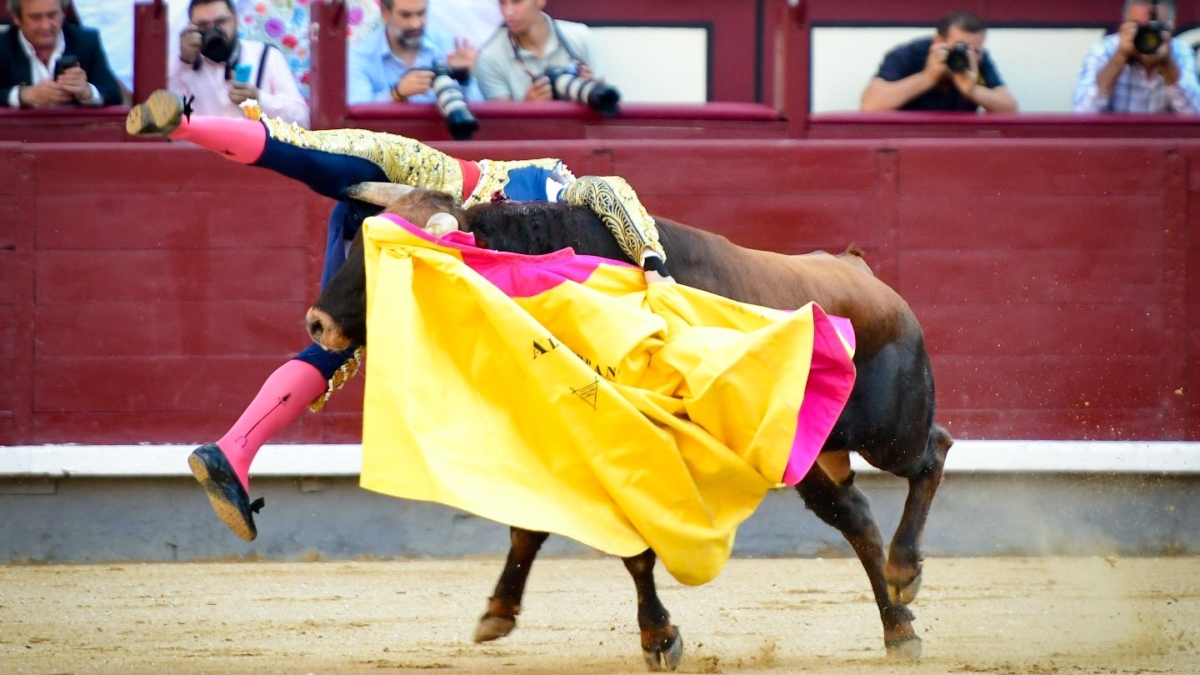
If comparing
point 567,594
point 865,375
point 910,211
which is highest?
point 910,211

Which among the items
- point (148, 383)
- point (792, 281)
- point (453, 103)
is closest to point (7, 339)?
point (148, 383)

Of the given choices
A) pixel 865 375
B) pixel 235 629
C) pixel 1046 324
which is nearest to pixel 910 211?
pixel 1046 324

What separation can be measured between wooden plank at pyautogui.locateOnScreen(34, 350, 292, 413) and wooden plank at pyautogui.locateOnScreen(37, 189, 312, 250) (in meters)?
0.42

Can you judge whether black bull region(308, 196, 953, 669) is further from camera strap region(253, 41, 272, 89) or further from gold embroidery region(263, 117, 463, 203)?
camera strap region(253, 41, 272, 89)

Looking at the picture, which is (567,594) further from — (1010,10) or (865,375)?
(1010,10)

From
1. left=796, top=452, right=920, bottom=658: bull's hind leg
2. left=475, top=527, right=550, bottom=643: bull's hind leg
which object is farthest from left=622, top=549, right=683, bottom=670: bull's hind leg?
left=796, top=452, right=920, bottom=658: bull's hind leg

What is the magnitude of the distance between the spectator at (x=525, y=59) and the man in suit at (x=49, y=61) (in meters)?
1.40

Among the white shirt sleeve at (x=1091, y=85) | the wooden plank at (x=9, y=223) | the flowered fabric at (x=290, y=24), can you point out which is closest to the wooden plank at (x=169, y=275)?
the wooden plank at (x=9, y=223)

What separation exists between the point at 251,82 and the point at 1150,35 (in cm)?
332

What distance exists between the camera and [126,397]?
5.74 meters

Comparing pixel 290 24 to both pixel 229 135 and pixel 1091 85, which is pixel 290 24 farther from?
pixel 1091 85

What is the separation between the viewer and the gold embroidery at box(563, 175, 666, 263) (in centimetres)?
362

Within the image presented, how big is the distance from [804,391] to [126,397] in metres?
3.14

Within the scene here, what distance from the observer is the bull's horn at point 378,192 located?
363cm
